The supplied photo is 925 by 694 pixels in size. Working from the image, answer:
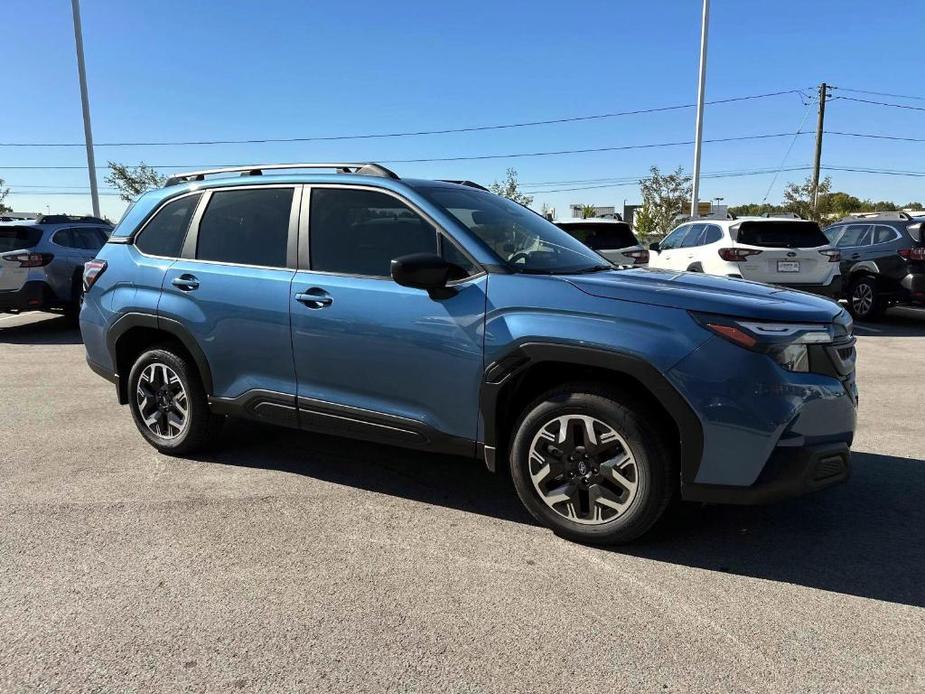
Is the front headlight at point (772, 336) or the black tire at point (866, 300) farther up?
the front headlight at point (772, 336)

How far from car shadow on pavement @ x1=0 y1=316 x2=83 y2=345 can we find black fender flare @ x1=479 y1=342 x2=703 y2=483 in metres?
8.33

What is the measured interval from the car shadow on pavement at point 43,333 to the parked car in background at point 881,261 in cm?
1199

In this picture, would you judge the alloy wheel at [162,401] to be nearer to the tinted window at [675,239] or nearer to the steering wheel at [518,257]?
the steering wheel at [518,257]

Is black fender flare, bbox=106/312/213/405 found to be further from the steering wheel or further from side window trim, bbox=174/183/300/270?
the steering wheel

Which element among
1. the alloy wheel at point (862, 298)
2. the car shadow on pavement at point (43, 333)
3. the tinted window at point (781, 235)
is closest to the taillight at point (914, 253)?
the alloy wheel at point (862, 298)

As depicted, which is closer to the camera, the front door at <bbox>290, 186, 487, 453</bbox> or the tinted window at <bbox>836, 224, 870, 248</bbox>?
the front door at <bbox>290, 186, 487, 453</bbox>

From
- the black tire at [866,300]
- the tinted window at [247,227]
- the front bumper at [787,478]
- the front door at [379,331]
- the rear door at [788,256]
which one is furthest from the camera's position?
the black tire at [866,300]

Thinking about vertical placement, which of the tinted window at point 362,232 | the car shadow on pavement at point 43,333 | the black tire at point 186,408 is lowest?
the car shadow on pavement at point 43,333

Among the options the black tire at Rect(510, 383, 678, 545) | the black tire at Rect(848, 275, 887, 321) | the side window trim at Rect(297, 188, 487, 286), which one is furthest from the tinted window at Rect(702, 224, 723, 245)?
the black tire at Rect(510, 383, 678, 545)

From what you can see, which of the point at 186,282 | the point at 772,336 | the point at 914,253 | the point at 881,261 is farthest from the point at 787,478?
the point at 881,261

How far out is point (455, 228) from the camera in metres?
3.62

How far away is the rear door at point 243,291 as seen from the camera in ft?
13.2

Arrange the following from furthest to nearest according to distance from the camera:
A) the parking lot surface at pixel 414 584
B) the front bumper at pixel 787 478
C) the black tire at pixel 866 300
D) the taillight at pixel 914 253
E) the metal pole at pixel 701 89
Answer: the metal pole at pixel 701 89, the black tire at pixel 866 300, the taillight at pixel 914 253, the front bumper at pixel 787 478, the parking lot surface at pixel 414 584

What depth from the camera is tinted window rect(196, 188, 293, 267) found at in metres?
4.16
